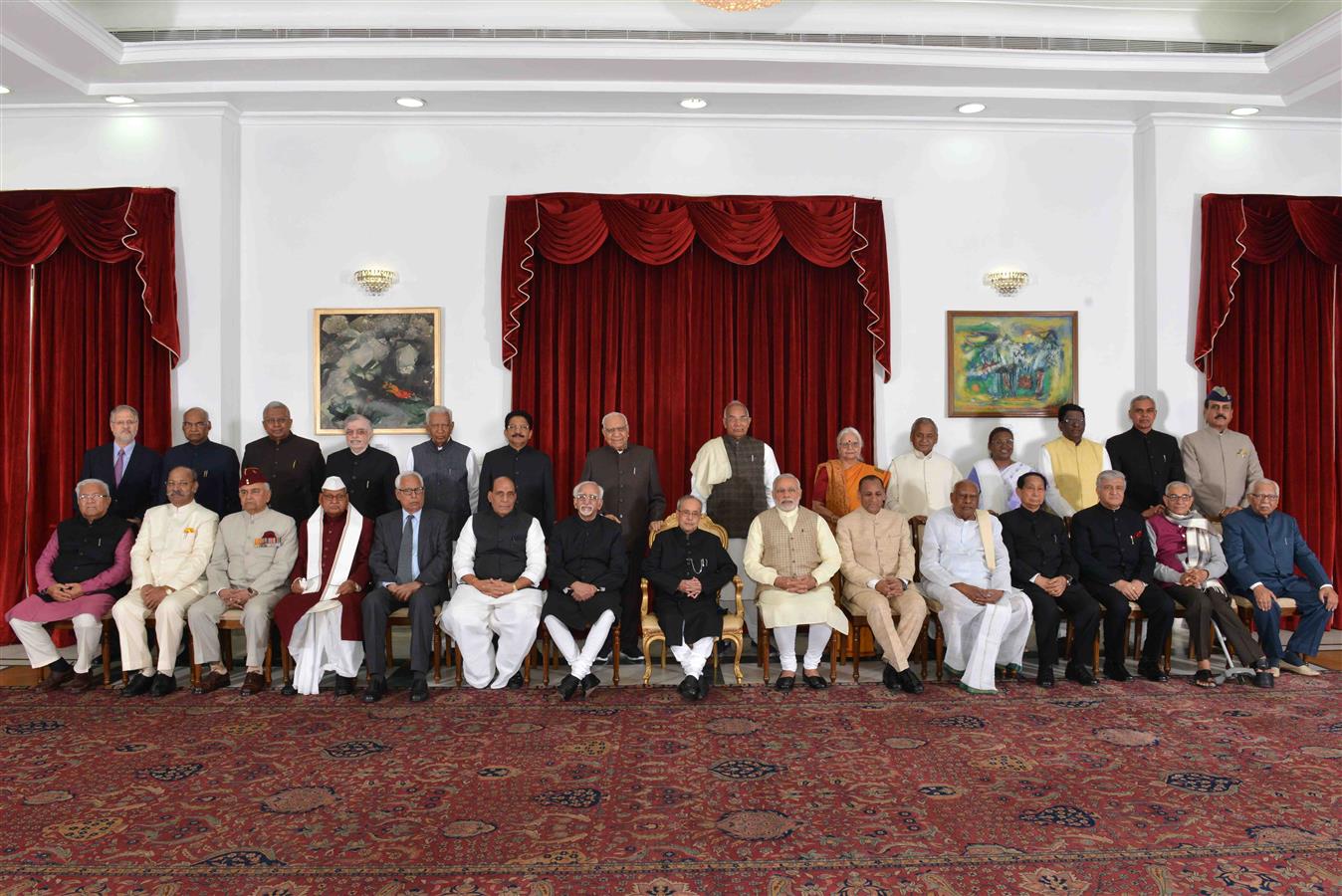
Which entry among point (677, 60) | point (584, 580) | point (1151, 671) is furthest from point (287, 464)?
point (1151, 671)

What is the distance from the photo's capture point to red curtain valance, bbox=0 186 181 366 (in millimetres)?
6543

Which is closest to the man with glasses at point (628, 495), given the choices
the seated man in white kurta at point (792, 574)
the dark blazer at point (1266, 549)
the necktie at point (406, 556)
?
the seated man in white kurta at point (792, 574)

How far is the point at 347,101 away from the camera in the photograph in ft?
21.8

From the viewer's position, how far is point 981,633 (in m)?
5.42

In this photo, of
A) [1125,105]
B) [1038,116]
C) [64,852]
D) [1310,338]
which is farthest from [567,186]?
[1310,338]

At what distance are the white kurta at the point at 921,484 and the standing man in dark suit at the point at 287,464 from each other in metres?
3.94

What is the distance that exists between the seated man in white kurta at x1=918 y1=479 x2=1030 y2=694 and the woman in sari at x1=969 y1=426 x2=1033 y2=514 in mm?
765

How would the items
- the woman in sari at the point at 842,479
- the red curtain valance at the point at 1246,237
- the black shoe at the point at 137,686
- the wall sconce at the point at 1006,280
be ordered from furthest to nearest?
the wall sconce at the point at 1006,280 → the red curtain valance at the point at 1246,237 → the woman in sari at the point at 842,479 → the black shoe at the point at 137,686

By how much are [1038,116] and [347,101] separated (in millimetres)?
5037

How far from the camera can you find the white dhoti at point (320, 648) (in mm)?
5352

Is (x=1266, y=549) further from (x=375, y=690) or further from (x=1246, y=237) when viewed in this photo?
(x=375, y=690)

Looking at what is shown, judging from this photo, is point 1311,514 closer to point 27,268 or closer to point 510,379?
point 510,379

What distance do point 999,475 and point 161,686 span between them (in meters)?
5.48

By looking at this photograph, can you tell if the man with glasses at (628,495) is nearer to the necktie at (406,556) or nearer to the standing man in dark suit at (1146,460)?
the necktie at (406,556)
